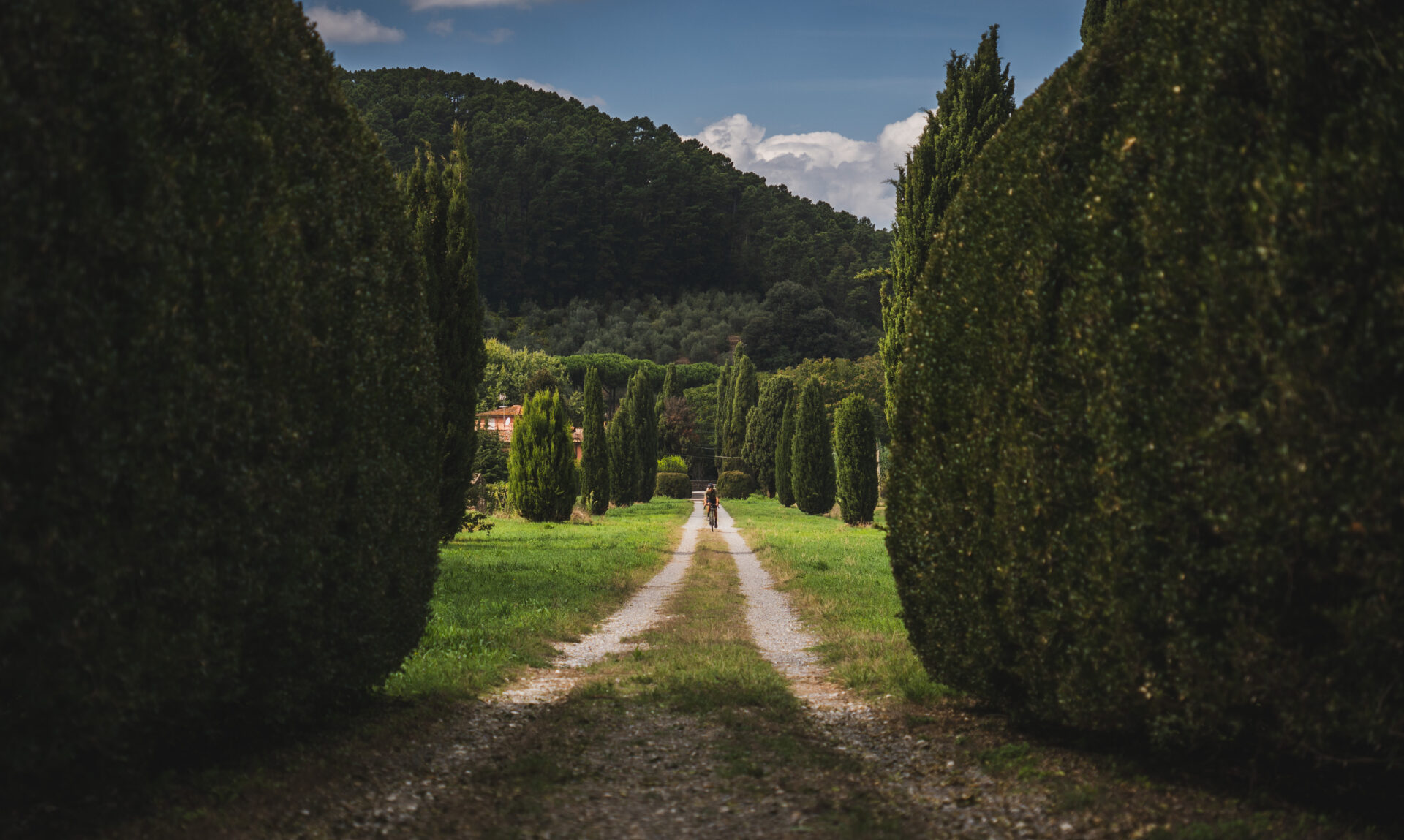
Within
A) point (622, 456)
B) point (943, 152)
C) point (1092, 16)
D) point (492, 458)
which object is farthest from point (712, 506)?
point (1092, 16)

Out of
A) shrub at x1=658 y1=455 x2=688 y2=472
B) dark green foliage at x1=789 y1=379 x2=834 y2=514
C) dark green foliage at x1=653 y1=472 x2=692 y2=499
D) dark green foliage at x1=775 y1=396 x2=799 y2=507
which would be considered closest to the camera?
dark green foliage at x1=789 y1=379 x2=834 y2=514

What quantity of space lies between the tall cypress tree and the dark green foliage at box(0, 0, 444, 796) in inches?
369

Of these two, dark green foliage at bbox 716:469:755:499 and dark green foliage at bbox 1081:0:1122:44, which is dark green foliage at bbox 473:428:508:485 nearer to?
dark green foliage at bbox 716:469:755:499

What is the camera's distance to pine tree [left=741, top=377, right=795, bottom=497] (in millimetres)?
43781

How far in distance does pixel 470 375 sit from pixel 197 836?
36.8 ft

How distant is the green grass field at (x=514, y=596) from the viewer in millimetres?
6946

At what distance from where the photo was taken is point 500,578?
1220cm

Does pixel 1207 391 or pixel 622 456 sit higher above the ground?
pixel 1207 391

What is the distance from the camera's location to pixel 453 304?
13977mm

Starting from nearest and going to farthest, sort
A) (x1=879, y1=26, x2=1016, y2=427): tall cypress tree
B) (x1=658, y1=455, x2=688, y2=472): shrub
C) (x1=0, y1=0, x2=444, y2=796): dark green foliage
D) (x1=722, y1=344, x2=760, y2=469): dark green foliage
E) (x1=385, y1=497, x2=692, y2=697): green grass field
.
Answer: (x1=0, y1=0, x2=444, y2=796): dark green foliage → (x1=385, y1=497, x2=692, y2=697): green grass field → (x1=879, y1=26, x2=1016, y2=427): tall cypress tree → (x1=658, y1=455, x2=688, y2=472): shrub → (x1=722, y1=344, x2=760, y2=469): dark green foliage

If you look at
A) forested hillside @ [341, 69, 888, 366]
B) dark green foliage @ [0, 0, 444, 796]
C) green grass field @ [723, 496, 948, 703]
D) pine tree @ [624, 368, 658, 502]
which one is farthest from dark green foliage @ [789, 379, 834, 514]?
forested hillside @ [341, 69, 888, 366]

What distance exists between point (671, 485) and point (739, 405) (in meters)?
7.56

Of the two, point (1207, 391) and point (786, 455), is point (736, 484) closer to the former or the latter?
point (786, 455)

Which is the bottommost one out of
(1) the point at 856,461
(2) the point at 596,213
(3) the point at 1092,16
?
(1) the point at 856,461
